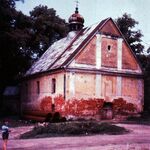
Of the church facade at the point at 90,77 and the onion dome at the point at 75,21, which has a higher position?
the onion dome at the point at 75,21

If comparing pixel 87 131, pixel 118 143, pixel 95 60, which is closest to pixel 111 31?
pixel 95 60

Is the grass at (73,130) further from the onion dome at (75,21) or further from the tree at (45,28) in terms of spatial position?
the tree at (45,28)

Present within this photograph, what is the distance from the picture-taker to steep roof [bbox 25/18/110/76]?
117 ft

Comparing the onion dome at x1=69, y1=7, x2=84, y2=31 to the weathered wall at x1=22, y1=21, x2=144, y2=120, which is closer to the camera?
the weathered wall at x1=22, y1=21, x2=144, y2=120

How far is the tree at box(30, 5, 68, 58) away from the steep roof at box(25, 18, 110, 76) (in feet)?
20.9

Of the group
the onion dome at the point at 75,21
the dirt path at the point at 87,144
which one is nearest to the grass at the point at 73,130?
the dirt path at the point at 87,144

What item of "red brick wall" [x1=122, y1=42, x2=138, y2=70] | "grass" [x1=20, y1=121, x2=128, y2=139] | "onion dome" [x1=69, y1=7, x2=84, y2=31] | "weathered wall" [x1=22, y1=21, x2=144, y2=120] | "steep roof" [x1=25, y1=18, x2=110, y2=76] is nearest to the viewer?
"grass" [x1=20, y1=121, x2=128, y2=139]

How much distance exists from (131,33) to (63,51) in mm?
13933

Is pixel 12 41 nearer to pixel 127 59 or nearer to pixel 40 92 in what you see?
pixel 40 92

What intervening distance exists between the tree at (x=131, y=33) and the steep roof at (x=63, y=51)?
985 centimetres

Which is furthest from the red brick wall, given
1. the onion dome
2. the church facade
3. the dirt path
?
the dirt path

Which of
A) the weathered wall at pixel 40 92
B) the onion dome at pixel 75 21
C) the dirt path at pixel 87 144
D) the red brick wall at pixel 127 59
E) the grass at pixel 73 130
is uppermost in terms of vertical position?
the onion dome at pixel 75 21

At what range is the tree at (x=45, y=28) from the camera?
4928cm

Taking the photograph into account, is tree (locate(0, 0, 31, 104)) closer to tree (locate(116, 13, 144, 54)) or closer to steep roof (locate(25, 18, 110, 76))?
steep roof (locate(25, 18, 110, 76))
